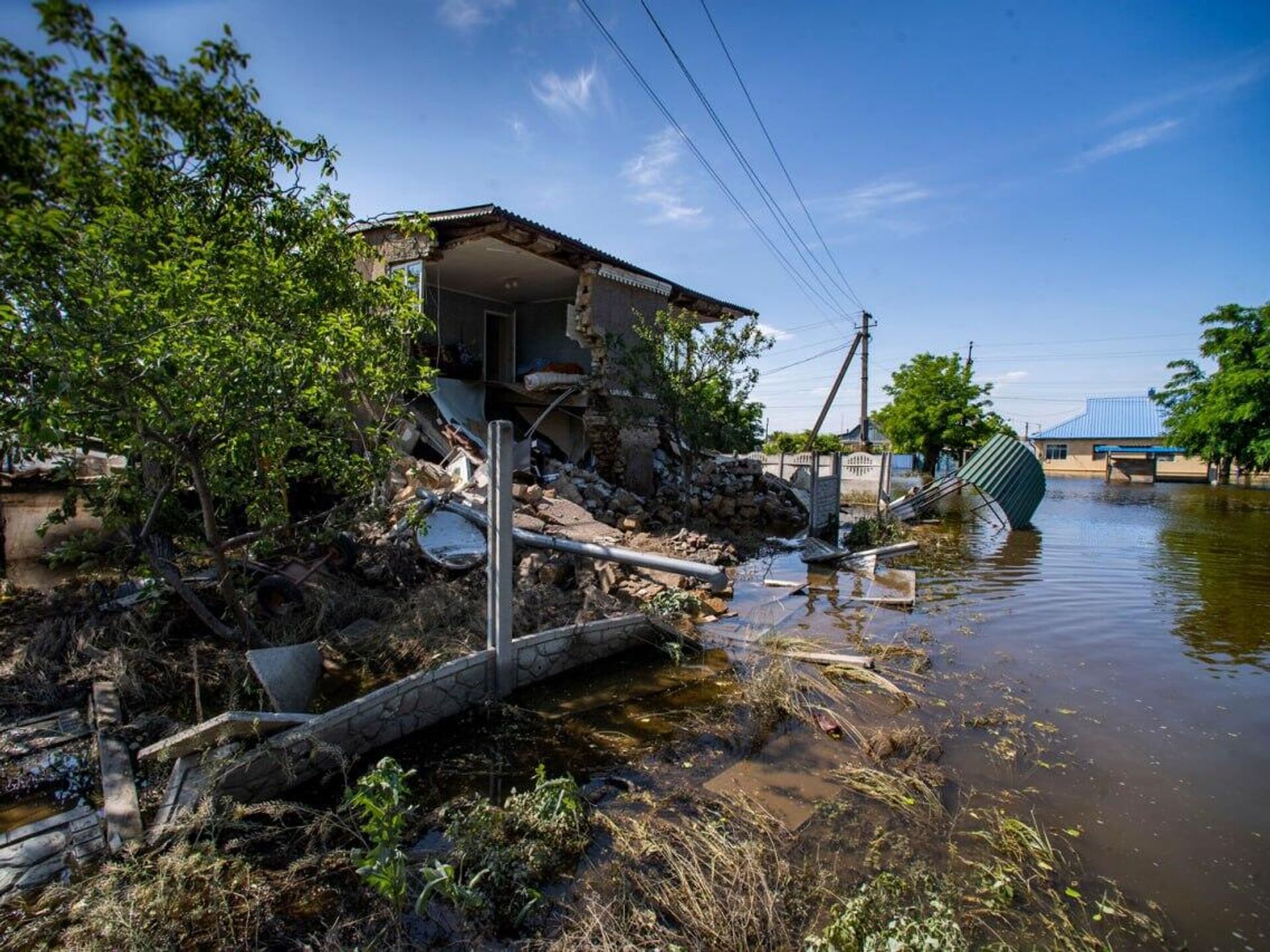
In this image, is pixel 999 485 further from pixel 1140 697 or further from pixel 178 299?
pixel 178 299

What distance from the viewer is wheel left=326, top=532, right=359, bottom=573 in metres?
6.70

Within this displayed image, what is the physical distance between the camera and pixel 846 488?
1898 centimetres

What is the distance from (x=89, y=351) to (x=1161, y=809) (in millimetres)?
6436

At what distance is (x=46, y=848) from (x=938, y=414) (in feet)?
85.7

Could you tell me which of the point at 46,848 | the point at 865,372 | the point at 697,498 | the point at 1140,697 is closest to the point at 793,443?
the point at 865,372

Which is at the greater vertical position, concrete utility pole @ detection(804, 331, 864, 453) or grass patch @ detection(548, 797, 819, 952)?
concrete utility pole @ detection(804, 331, 864, 453)

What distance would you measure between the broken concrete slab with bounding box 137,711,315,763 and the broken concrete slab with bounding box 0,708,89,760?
113 centimetres

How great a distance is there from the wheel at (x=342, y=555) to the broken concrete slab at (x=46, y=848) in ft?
11.9

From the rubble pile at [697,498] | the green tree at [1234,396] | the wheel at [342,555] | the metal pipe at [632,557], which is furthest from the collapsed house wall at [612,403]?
the green tree at [1234,396]

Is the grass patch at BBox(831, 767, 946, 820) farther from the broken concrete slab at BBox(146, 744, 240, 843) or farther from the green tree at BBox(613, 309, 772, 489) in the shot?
the green tree at BBox(613, 309, 772, 489)

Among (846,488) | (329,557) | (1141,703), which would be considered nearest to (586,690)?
(329,557)

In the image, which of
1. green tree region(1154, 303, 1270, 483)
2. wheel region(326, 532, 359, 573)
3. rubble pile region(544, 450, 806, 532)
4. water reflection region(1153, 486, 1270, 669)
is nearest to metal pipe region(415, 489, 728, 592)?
wheel region(326, 532, 359, 573)

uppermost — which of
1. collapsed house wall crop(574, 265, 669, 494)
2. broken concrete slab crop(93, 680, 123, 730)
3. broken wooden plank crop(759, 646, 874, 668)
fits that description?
collapsed house wall crop(574, 265, 669, 494)

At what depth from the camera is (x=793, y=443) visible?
2686 centimetres
